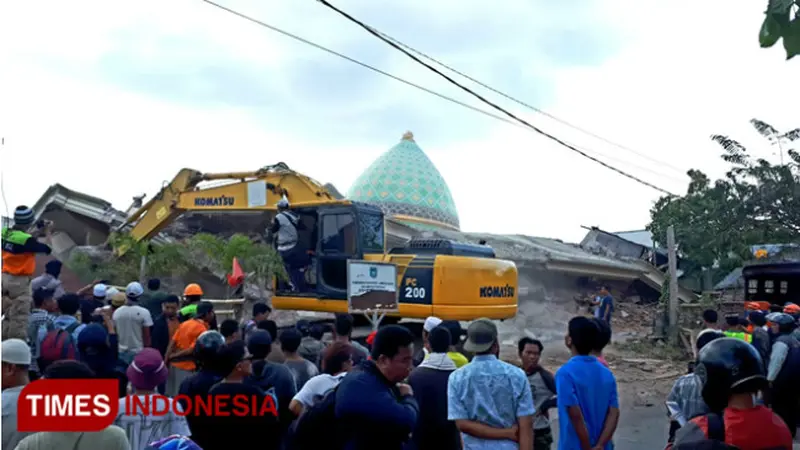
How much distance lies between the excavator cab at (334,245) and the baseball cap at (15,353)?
6.62 meters

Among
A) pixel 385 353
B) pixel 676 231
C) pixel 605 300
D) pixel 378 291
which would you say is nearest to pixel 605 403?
pixel 385 353

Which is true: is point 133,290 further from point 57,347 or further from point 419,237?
point 419,237

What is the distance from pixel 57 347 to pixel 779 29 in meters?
5.59

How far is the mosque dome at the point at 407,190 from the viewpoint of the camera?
26875 mm

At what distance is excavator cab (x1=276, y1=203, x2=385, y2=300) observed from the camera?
10.2m

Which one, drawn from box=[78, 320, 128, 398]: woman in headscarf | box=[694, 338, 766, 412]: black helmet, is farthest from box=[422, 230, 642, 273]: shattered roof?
box=[694, 338, 766, 412]: black helmet

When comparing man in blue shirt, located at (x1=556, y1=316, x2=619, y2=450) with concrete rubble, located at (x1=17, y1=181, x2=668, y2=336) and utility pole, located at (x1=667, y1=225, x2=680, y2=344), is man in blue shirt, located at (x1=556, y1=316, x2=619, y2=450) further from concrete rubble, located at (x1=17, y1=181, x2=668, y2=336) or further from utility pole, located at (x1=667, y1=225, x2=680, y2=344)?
utility pole, located at (x1=667, y1=225, x2=680, y2=344)

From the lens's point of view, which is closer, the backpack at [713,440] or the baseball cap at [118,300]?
the backpack at [713,440]

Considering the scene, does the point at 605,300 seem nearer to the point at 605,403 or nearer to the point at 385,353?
the point at 605,403

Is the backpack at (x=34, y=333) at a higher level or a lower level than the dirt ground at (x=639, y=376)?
higher

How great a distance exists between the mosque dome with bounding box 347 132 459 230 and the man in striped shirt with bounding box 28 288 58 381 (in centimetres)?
2014

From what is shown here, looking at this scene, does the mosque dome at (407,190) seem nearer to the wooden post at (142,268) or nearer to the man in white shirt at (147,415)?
the wooden post at (142,268)

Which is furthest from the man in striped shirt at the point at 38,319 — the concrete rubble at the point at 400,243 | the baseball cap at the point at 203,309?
the concrete rubble at the point at 400,243

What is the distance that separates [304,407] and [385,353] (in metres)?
1.12
